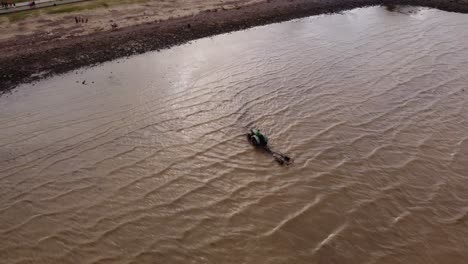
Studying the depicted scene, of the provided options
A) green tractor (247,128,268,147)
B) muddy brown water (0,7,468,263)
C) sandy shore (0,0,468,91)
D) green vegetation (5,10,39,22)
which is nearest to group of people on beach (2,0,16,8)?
green vegetation (5,10,39,22)

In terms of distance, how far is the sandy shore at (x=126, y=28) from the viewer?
16500 millimetres

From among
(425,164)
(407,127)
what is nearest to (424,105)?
(407,127)

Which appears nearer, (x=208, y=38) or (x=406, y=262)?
(x=406, y=262)

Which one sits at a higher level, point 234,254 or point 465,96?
point 465,96

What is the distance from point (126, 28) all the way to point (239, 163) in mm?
16249

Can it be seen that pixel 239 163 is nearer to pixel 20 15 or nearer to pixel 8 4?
pixel 20 15

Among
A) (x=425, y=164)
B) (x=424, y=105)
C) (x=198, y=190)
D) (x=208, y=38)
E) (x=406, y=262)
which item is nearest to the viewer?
(x=406, y=262)

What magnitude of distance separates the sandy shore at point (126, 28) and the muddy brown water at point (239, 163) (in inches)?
80.5

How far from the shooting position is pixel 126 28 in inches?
845

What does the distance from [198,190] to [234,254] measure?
6.88ft

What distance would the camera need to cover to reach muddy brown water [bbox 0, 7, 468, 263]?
6.98 metres

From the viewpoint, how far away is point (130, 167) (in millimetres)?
9156

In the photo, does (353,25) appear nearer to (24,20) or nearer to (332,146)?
(332,146)

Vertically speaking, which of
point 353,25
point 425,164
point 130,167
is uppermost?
point 353,25
